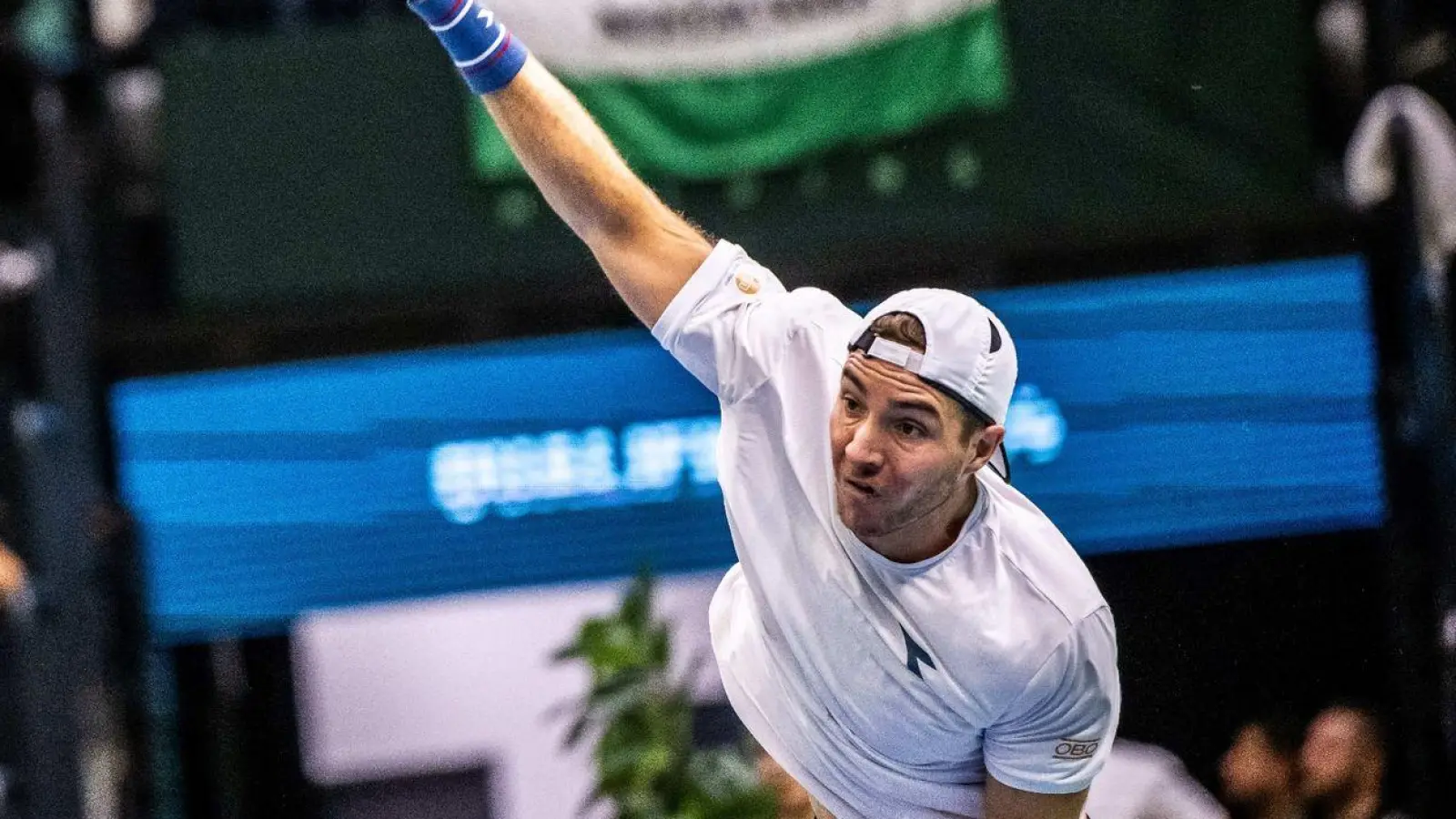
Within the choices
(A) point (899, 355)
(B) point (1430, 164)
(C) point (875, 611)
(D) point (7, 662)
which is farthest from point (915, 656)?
(D) point (7, 662)

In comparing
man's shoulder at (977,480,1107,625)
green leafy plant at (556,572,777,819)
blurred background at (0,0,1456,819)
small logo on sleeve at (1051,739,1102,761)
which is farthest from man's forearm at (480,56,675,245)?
blurred background at (0,0,1456,819)

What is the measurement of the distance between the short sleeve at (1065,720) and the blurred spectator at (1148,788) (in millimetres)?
2490

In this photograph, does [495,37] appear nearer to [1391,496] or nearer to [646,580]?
[646,580]

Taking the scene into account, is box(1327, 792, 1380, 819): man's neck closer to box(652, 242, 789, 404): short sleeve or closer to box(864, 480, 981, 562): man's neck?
box(864, 480, 981, 562): man's neck

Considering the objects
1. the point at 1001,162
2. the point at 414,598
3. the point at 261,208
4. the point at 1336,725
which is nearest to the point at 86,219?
the point at 261,208

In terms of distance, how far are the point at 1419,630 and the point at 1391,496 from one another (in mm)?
445

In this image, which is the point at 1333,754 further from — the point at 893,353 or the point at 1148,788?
the point at 893,353

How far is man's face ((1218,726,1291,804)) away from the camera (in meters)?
5.29

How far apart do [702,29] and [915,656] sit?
11.8 feet

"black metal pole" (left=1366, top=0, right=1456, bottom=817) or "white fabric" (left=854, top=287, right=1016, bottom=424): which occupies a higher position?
"white fabric" (left=854, top=287, right=1016, bottom=424)

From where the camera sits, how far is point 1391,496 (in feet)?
18.5

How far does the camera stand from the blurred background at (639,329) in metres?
5.74

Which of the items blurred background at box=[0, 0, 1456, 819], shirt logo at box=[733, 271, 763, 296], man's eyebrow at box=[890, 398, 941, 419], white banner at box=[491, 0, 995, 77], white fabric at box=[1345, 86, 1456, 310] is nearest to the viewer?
man's eyebrow at box=[890, 398, 941, 419]

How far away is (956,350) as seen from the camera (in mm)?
2629
